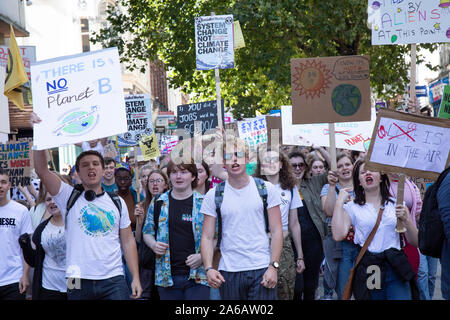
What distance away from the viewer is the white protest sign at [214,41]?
36.4 ft

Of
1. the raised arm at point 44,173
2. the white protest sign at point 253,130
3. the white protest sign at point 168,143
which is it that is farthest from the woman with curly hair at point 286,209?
the white protest sign at point 168,143

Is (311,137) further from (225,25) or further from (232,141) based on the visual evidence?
(232,141)

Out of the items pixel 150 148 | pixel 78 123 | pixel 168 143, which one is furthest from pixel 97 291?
pixel 168 143

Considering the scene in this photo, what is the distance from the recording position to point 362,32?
19.5 meters

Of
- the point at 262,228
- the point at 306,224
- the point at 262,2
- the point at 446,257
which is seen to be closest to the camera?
the point at 446,257

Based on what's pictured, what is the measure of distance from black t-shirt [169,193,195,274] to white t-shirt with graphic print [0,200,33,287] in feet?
4.30

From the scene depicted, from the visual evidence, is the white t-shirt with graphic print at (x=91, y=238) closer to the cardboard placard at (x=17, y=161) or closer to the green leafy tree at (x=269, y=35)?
the cardboard placard at (x=17, y=161)

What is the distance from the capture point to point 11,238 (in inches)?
262

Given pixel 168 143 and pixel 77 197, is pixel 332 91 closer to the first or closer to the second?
pixel 77 197

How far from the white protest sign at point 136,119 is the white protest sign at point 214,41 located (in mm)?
1091

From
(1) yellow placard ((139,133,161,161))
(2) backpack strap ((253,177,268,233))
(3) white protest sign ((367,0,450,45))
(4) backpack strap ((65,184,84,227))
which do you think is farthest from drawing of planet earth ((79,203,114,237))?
(1) yellow placard ((139,133,161,161))

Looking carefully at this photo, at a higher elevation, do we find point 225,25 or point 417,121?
point 225,25
